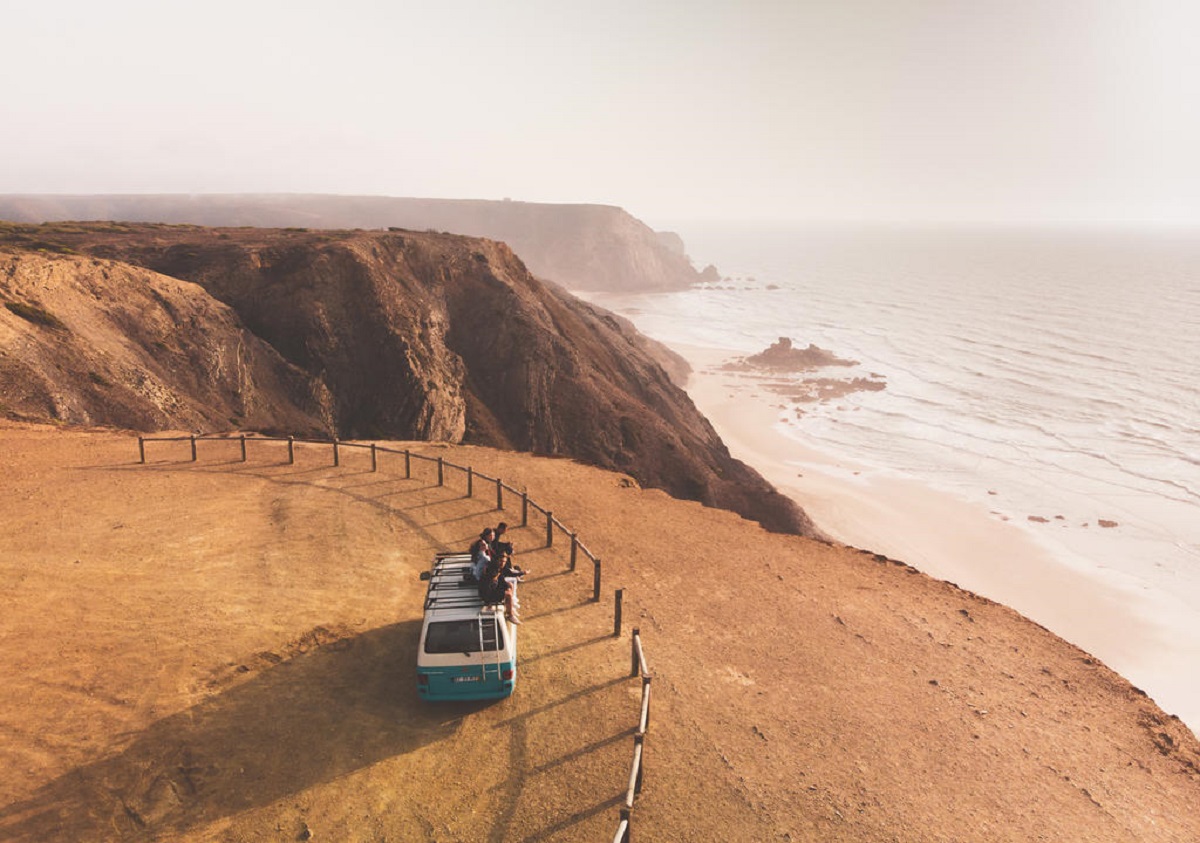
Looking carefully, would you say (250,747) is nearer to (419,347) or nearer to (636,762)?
(636,762)

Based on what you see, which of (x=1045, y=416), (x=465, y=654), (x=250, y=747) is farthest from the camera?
(x=1045, y=416)

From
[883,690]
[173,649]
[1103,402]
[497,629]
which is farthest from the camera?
[1103,402]

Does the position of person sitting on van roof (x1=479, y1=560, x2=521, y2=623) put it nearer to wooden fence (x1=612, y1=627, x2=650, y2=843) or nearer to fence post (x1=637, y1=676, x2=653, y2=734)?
wooden fence (x1=612, y1=627, x2=650, y2=843)

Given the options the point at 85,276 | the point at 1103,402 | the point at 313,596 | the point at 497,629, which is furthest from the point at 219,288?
the point at 1103,402

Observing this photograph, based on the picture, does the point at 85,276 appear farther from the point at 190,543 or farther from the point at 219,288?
the point at 190,543

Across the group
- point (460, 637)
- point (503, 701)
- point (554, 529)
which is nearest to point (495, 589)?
point (460, 637)

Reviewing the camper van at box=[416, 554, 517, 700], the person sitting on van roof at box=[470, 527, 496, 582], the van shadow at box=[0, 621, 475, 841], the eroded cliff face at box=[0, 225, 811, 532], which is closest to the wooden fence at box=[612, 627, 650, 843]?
the camper van at box=[416, 554, 517, 700]
